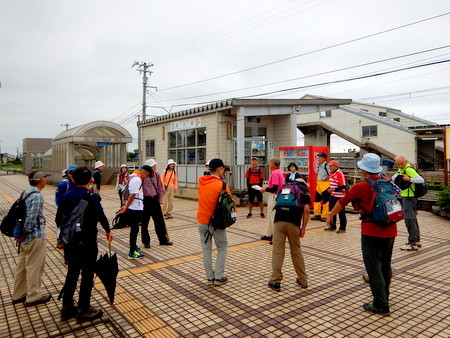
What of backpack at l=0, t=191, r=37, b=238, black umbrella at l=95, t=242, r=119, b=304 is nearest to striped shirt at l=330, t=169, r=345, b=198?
black umbrella at l=95, t=242, r=119, b=304

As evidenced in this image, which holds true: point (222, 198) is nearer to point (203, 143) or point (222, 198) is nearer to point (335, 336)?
point (335, 336)

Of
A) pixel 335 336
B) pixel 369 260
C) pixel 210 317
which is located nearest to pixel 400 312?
pixel 369 260

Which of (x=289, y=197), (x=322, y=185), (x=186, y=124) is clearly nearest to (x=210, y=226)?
(x=289, y=197)

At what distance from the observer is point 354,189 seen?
393 cm

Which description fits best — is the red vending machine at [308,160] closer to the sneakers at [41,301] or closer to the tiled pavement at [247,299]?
the tiled pavement at [247,299]

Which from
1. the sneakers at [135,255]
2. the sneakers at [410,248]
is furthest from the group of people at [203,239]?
the sneakers at [410,248]

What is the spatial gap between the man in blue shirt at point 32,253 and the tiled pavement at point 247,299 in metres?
0.14

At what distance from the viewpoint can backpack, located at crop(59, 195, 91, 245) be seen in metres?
3.63

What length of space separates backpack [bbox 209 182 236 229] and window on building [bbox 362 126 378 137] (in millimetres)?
25998

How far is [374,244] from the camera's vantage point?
3.89 metres

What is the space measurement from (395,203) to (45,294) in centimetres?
440

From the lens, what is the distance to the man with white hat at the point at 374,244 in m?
3.82

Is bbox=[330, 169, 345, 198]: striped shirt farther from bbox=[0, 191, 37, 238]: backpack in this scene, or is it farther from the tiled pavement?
bbox=[0, 191, 37, 238]: backpack

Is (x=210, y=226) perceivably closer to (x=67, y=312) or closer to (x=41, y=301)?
(x=67, y=312)
